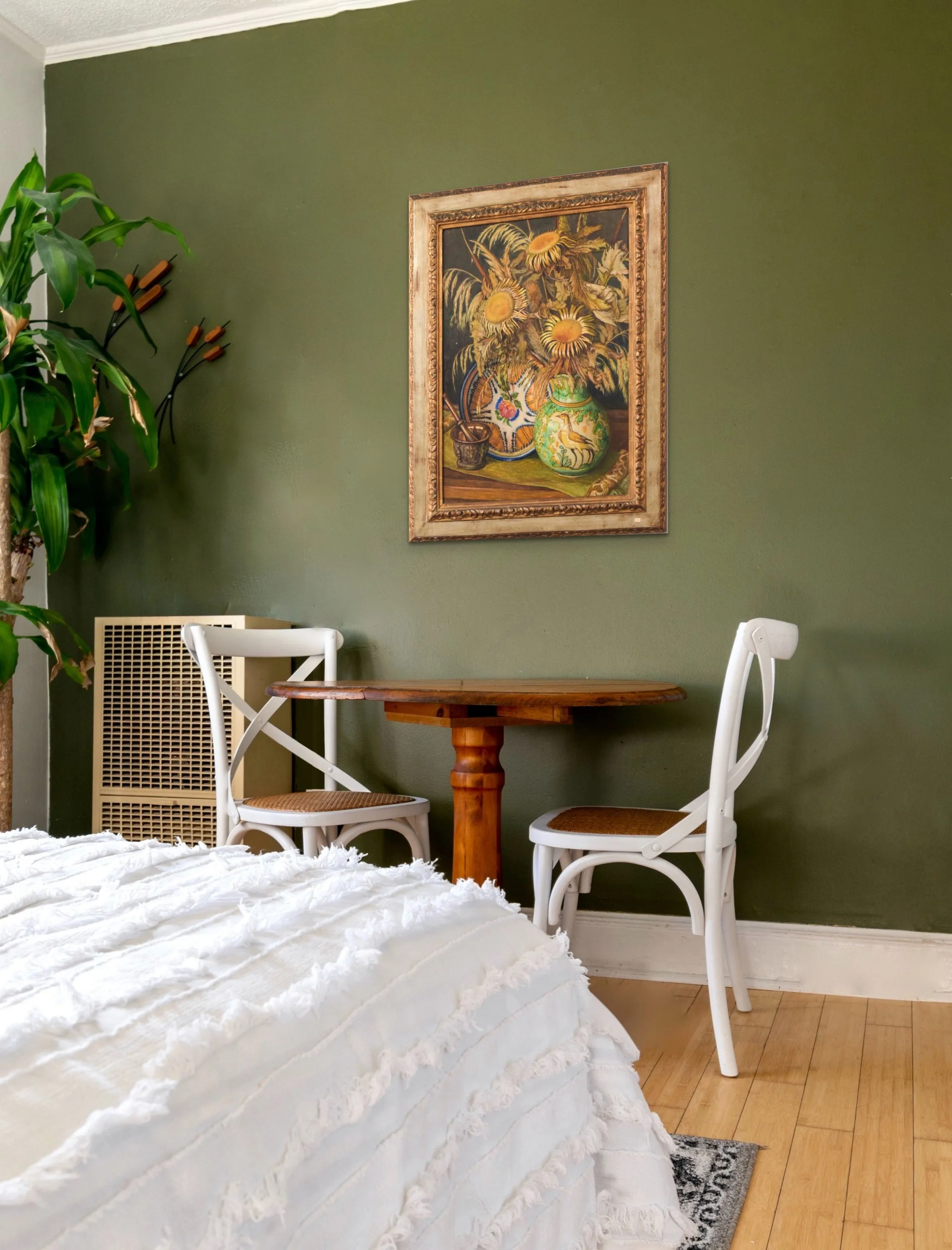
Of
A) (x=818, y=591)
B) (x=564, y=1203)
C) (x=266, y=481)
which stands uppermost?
(x=266, y=481)

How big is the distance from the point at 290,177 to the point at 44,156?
935 mm

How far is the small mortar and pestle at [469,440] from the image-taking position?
3.01 metres

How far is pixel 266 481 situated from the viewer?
3234 millimetres

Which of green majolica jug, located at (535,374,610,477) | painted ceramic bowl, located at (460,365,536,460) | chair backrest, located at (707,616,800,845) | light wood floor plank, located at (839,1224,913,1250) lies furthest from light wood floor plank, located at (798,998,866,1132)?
painted ceramic bowl, located at (460,365,536,460)

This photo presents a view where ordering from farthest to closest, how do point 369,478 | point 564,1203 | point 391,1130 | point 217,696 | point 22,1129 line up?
point 369,478, point 217,696, point 564,1203, point 391,1130, point 22,1129

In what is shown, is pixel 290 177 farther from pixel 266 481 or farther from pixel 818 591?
pixel 818 591

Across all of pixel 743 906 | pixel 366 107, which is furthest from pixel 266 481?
pixel 743 906

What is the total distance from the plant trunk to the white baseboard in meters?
1.60

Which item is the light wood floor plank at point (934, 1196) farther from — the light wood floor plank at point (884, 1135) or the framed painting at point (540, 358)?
the framed painting at point (540, 358)

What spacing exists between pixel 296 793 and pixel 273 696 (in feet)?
0.89

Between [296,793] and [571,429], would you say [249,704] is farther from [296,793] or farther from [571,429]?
[571,429]

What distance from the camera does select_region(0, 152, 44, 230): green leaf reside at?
2.76 meters

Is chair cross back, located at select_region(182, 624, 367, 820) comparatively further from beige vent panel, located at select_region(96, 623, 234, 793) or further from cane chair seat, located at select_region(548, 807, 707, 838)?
cane chair seat, located at select_region(548, 807, 707, 838)

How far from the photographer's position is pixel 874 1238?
1.48 meters
